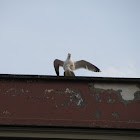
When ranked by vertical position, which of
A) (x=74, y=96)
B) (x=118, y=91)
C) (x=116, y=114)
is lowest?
(x=116, y=114)

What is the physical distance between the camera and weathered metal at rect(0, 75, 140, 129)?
9.88 metres

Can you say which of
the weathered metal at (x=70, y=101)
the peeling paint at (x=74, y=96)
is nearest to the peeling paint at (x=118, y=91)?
the weathered metal at (x=70, y=101)

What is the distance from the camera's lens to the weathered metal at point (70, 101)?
988cm

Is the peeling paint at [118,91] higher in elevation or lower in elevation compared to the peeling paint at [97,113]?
higher

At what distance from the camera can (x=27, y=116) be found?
1001 cm

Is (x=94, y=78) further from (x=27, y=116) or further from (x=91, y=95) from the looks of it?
(x=27, y=116)

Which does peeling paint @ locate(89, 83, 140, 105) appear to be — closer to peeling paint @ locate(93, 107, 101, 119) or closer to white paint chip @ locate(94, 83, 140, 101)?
white paint chip @ locate(94, 83, 140, 101)

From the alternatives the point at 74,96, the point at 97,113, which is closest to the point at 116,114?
the point at 97,113

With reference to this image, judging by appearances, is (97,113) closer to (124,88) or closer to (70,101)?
(70,101)

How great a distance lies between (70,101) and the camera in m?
10.3

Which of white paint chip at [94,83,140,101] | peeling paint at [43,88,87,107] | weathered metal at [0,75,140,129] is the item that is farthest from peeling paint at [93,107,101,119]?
white paint chip at [94,83,140,101]

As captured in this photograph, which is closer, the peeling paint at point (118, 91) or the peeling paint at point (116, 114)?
A: the peeling paint at point (116, 114)

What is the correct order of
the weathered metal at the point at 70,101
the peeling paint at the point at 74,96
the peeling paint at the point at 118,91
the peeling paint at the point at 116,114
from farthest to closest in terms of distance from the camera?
1. the peeling paint at the point at 118,91
2. the peeling paint at the point at 74,96
3. the peeling paint at the point at 116,114
4. the weathered metal at the point at 70,101

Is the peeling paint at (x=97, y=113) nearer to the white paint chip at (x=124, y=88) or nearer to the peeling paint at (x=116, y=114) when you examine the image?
the peeling paint at (x=116, y=114)
